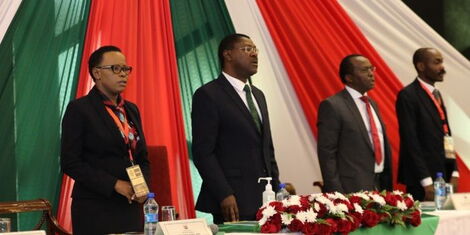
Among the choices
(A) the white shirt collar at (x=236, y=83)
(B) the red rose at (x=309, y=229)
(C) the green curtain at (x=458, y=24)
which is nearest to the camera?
(B) the red rose at (x=309, y=229)

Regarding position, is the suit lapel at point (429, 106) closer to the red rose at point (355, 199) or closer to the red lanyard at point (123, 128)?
the red rose at point (355, 199)

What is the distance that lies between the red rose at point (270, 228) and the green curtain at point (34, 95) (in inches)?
69.4

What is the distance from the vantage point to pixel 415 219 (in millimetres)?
3357

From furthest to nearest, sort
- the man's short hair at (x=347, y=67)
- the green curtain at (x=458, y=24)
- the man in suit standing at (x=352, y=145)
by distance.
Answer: the green curtain at (x=458, y=24), the man's short hair at (x=347, y=67), the man in suit standing at (x=352, y=145)

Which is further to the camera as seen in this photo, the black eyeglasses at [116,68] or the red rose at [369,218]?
the black eyeglasses at [116,68]

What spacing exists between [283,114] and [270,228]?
2599 millimetres

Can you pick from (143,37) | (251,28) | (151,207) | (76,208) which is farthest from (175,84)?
(151,207)

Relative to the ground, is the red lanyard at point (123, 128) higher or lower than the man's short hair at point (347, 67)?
lower

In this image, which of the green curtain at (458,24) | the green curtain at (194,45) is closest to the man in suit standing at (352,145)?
the green curtain at (194,45)

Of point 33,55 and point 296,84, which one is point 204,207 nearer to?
point 33,55

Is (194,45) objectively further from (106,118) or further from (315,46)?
(106,118)

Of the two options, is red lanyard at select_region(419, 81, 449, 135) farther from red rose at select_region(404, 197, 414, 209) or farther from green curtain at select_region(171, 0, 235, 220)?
red rose at select_region(404, 197, 414, 209)

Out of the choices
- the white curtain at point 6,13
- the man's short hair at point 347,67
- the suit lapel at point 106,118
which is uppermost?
the white curtain at point 6,13

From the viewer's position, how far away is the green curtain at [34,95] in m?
4.28
